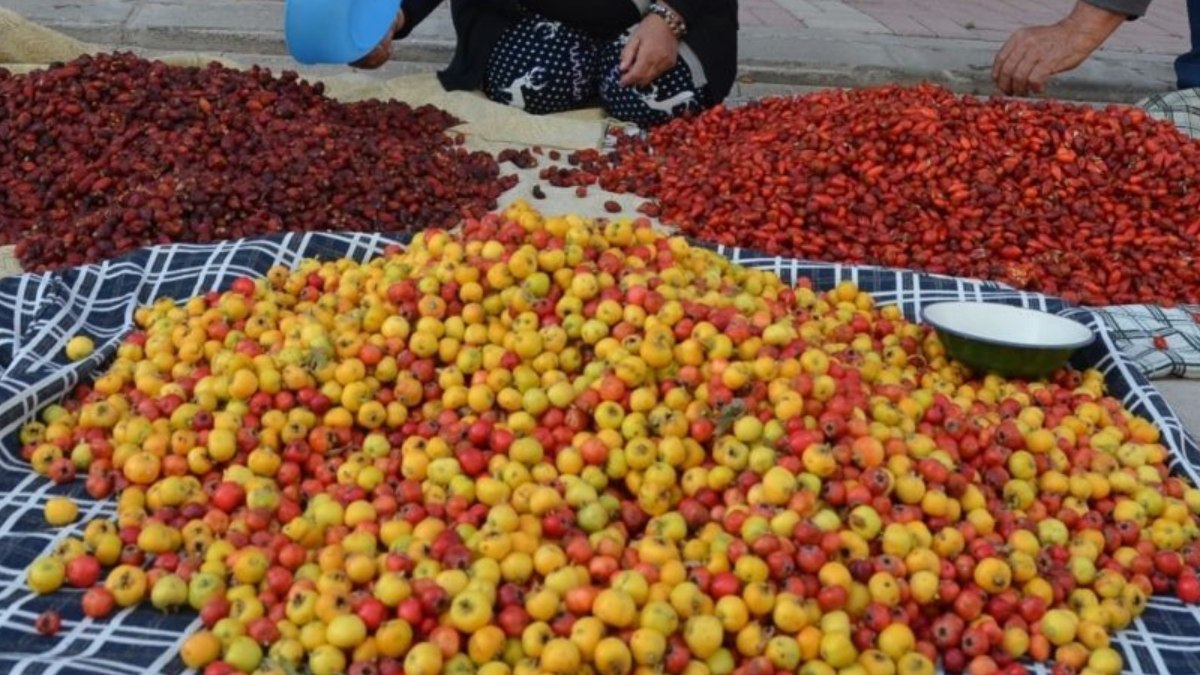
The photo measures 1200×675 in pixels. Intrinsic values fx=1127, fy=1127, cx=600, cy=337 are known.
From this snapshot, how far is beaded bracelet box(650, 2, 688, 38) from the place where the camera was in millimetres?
4520

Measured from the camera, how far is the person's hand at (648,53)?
14.5 ft

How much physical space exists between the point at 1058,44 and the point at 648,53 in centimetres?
151

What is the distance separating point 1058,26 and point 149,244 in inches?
127

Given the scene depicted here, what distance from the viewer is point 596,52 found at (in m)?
4.72

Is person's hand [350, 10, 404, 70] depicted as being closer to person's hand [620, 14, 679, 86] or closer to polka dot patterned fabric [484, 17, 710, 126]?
polka dot patterned fabric [484, 17, 710, 126]

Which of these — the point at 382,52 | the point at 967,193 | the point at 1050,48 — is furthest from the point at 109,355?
the point at 1050,48

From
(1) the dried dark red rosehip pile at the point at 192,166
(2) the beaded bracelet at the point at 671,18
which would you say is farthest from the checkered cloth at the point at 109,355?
(2) the beaded bracelet at the point at 671,18

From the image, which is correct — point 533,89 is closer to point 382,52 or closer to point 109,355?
point 382,52

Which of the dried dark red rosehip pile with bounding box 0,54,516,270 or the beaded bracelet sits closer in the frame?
the dried dark red rosehip pile with bounding box 0,54,516,270

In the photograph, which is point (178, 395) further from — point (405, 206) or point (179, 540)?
point (405, 206)

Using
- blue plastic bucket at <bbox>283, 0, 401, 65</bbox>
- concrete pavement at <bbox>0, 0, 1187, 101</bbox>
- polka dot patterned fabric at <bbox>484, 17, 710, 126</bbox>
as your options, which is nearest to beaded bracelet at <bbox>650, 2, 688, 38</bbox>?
polka dot patterned fabric at <bbox>484, 17, 710, 126</bbox>

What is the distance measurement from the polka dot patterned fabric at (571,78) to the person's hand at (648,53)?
0.26 ft

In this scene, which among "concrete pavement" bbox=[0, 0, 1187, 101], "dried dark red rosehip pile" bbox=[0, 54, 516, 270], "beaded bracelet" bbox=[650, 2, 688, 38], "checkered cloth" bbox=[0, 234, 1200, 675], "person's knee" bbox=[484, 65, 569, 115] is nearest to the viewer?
"checkered cloth" bbox=[0, 234, 1200, 675]

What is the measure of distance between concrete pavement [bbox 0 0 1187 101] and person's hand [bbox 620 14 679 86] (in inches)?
63.4
